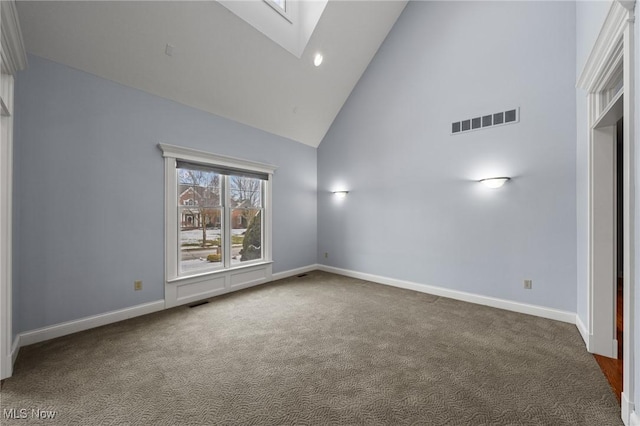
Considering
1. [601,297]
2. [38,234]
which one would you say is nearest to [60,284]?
[38,234]

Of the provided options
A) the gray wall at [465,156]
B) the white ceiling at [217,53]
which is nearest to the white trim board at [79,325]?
the white ceiling at [217,53]

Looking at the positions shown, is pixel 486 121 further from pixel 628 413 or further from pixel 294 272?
pixel 294 272

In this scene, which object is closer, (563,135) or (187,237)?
(563,135)

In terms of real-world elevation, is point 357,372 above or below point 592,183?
below

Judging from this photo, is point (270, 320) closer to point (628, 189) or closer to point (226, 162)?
point (226, 162)

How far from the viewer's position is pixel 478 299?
3.77 m

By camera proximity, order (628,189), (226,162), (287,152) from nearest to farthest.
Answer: (628,189) → (226,162) → (287,152)

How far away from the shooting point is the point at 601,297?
244cm

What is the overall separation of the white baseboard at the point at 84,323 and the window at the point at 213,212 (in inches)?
16.8

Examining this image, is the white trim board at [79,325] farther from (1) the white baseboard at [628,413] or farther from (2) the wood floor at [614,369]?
(2) the wood floor at [614,369]

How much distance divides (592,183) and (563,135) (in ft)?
3.32

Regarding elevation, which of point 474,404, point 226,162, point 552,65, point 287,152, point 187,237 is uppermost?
point 552,65

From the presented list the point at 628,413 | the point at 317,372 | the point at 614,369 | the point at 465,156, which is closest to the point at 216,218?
the point at 317,372

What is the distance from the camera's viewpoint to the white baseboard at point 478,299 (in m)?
3.18
